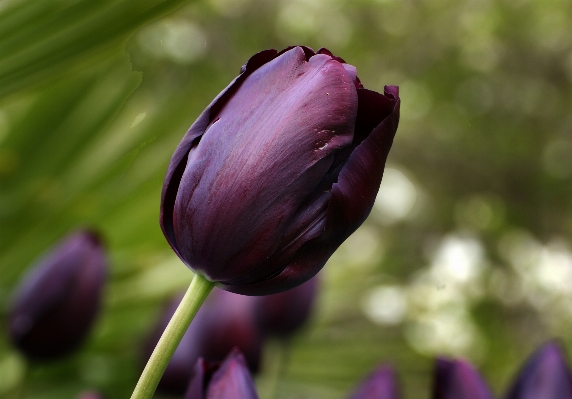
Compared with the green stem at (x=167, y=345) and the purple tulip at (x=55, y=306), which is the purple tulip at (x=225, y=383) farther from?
the purple tulip at (x=55, y=306)

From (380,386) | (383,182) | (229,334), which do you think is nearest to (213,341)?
(229,334)

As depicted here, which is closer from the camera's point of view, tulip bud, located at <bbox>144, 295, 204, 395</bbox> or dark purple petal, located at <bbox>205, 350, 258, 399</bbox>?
dark purple petal, located at <bbox>205, 350, 258, 399</bbox>

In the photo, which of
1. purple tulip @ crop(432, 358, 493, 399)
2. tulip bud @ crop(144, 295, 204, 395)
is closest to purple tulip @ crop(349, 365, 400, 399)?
purple tulip @ crop(432, 358, 493, 399)

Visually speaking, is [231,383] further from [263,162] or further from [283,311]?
[283,311]

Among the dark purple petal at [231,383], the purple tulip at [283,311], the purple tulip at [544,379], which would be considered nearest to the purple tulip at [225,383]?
the dark purple petal at [231,383]

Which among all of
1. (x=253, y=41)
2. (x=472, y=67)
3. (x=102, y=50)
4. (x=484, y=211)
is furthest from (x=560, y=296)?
(x=102, y=50)

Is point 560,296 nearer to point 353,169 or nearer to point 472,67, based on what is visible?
point 472,67

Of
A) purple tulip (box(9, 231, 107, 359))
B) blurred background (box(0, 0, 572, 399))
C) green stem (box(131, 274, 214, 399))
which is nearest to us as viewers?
green stem (box(131, 274, 214, 399))

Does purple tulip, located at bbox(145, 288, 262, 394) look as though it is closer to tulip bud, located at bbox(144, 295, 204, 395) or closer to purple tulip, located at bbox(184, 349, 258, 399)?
tulip bud, located at bbox(144, 295, 204, 395)
